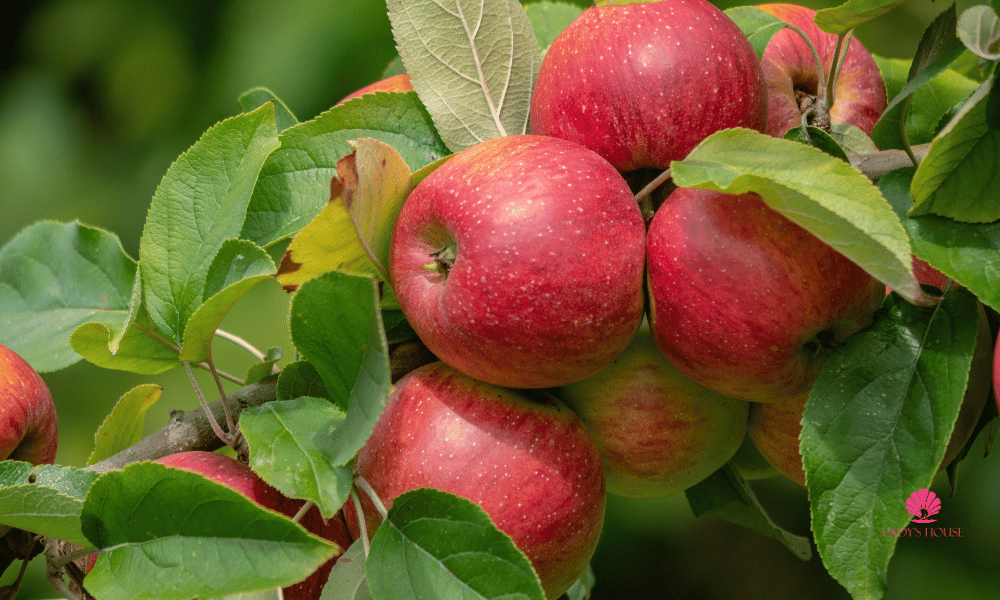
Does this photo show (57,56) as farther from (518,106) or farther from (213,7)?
(518,106)

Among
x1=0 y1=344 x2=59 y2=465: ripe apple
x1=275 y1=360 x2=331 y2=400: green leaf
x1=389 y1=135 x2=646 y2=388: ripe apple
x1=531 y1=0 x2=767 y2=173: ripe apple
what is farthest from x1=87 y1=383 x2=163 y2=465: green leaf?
x1=531 y1=0 x2=767 y2=173: ripe apple

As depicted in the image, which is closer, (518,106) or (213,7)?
(518,106)

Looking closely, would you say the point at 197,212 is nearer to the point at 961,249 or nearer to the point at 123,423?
the point at 123,423

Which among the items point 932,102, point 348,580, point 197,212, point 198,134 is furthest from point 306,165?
point 198,134

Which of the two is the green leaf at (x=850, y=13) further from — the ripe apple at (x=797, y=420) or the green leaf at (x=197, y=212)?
the green leaf at (x=197, y=212)

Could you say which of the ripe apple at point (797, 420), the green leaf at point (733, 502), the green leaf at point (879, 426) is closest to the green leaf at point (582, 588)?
the green leaf at point (733, 502)

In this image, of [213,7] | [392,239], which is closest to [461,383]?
[392,239]

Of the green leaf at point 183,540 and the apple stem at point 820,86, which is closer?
the green leaf at point 183,540
